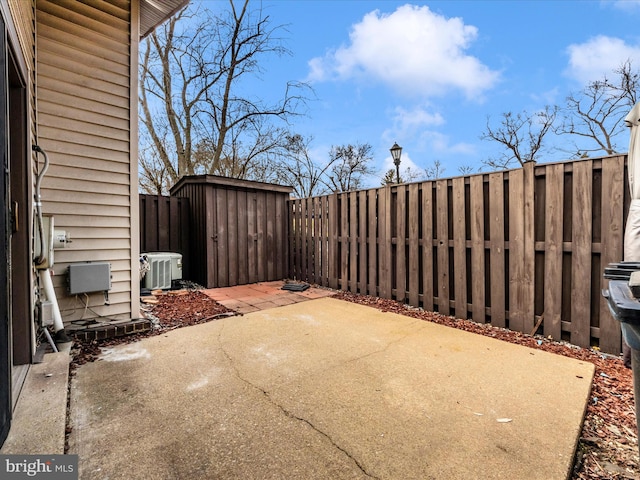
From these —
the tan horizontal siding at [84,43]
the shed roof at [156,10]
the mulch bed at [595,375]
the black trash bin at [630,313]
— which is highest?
the shed roof at [156,10]

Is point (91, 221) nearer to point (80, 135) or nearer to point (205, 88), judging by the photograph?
point (80, 135)

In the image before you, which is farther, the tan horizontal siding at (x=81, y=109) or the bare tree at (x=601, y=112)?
the bare tree at (x=601, y=112)

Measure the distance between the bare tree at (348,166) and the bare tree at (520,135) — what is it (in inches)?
188

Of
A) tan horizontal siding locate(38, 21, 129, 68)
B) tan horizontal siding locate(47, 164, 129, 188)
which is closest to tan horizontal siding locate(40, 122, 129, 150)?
tan horizontal siding locate(47, 164, 129, 188)

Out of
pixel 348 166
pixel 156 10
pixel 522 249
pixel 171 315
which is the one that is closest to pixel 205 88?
pixel 348 166

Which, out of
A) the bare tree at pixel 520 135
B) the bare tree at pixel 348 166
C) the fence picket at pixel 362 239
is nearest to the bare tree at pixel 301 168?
the bare tree at pixel 348 166

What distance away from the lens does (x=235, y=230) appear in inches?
217

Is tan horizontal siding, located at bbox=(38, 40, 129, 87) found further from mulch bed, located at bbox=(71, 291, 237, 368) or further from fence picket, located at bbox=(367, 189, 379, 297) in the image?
fence picket, located at bbox=(367, 189, 379, 297)

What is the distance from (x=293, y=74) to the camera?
384 inches

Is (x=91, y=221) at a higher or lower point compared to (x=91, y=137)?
lower

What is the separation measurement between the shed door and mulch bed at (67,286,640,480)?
38.4 inches

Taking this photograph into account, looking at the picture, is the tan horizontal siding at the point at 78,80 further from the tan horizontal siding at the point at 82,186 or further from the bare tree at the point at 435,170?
the bare tree at the point at 435,170

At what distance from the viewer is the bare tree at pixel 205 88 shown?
369 inches

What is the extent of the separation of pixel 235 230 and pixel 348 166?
352 inches
